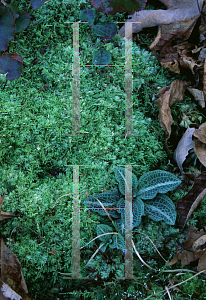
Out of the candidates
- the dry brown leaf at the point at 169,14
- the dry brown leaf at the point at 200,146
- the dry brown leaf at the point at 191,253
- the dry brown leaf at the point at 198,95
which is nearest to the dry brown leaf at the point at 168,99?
the dry brown leaf at the point at 198,95

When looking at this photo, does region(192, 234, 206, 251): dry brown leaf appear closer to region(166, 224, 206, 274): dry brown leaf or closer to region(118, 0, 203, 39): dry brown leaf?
region(166, 224, 206, 274): dry brown leaf

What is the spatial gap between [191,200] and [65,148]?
113cm

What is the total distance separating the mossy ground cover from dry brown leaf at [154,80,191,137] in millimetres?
73

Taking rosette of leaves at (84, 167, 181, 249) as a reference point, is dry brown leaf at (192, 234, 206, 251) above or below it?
below

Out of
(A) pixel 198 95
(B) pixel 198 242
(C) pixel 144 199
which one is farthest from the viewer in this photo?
(A) pixel 198 95

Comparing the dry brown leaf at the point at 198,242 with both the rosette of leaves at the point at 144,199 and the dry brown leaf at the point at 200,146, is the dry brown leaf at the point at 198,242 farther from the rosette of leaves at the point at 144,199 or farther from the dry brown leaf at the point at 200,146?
the dry brown leaf at the point at 200,146

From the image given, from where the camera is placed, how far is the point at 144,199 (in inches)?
73.3

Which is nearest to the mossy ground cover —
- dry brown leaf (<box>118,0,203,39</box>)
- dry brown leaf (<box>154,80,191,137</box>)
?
dry brown leaf (<box>154,80,191,137</box>)

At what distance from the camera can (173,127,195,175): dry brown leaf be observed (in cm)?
187

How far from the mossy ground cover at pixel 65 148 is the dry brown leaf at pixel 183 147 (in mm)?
127

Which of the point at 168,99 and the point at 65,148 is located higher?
the point at 168,99

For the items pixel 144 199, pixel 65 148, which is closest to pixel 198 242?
pixel 144 199

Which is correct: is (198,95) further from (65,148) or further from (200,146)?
(65,148)

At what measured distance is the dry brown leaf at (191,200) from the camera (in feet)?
5.95
